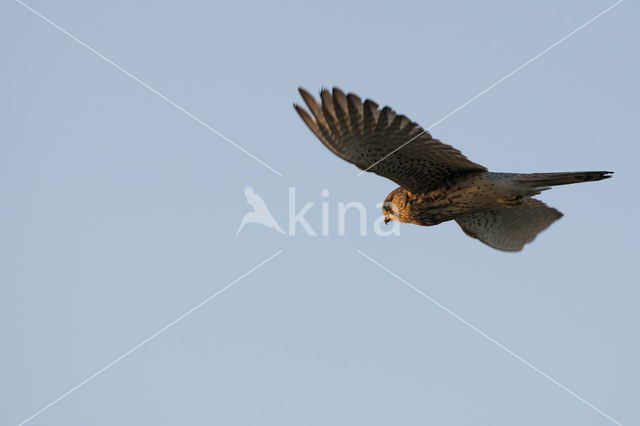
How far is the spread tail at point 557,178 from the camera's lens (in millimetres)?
8391

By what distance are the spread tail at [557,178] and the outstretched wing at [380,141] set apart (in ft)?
1.61

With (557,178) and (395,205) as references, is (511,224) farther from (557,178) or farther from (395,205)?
(557,178)

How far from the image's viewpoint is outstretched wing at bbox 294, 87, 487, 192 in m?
8.16

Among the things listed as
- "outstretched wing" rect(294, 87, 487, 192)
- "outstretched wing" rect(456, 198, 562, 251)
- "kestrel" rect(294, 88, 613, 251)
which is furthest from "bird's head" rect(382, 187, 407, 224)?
"outstretched wing" rect(456, 198, 562, 251)

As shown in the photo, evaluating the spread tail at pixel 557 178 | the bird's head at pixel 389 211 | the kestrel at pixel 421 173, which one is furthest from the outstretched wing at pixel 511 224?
the spread tail at pixel 557 178

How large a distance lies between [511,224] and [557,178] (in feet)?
7.32

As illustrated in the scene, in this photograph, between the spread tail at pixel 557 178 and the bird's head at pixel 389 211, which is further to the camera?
the bird's head at pixel 389 211

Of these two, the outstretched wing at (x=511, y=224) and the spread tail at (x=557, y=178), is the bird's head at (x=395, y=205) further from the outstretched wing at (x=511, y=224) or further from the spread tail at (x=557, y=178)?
the spread tail at (x=557, y=178)

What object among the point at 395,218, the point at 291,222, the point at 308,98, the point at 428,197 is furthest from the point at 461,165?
the point at 291,222

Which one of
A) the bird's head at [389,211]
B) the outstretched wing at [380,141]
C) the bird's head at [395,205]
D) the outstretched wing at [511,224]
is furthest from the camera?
the outstretched wing at [511,224]

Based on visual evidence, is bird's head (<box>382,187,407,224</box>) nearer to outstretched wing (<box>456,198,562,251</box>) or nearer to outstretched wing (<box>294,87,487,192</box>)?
outstretched wing (<box>294,87,487,192</box>)

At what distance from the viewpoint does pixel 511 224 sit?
1084 cm

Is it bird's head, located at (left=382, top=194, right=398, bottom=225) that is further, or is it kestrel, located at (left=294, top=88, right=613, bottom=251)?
bird's head, located at (left=382, top=194, right=398, bottom=225)

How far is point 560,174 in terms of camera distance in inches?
340
